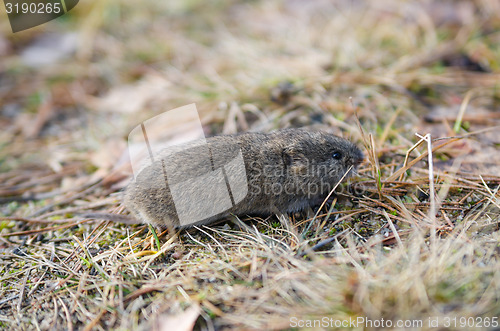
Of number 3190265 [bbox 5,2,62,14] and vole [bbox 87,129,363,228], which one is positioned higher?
number 3190265 [bbox 5,2,62,14]

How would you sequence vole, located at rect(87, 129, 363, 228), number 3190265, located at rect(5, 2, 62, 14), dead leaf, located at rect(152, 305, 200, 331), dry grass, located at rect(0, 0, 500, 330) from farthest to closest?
number 3190265, located at rect(5, 2, 62, 14) → vole, located at rect(87, 129, 363, 228) → dry grass, located at rect(0, 0, 500, 330) → dead leaf, located at rect(152, 305, 200, 331)

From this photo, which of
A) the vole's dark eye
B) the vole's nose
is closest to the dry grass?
the vole's nose

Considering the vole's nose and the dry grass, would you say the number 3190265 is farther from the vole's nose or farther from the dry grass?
the vole's nose

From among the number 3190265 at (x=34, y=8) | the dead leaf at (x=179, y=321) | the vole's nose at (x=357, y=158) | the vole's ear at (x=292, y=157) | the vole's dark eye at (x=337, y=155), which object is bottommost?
the dead leaf at (x=179, y=321)

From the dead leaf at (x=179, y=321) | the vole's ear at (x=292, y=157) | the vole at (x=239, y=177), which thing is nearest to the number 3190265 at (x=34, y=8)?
the vole at (x=239, y=177)

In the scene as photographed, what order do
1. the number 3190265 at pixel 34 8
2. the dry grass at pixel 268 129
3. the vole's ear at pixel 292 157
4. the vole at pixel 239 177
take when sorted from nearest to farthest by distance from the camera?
the dry grass at pixel 268 129, the vole at pixel 239 177, the vole's ear at pixel 292 157, the number 3190265 at pixel 34 8

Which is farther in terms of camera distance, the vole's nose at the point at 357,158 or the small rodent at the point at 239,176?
the vole's nose at the point at 357,158

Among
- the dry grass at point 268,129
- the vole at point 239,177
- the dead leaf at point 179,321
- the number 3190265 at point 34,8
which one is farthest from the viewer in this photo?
→ the number 3190265 at point 34,8

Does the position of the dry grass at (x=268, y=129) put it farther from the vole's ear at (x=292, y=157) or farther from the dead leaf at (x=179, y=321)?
the vole's ear at (x=292, y=157)

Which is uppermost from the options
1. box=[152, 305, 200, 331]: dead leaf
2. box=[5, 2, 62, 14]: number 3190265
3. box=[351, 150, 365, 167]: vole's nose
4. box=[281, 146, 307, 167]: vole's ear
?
box=[5, 2, 62, 14]: number 3190265
